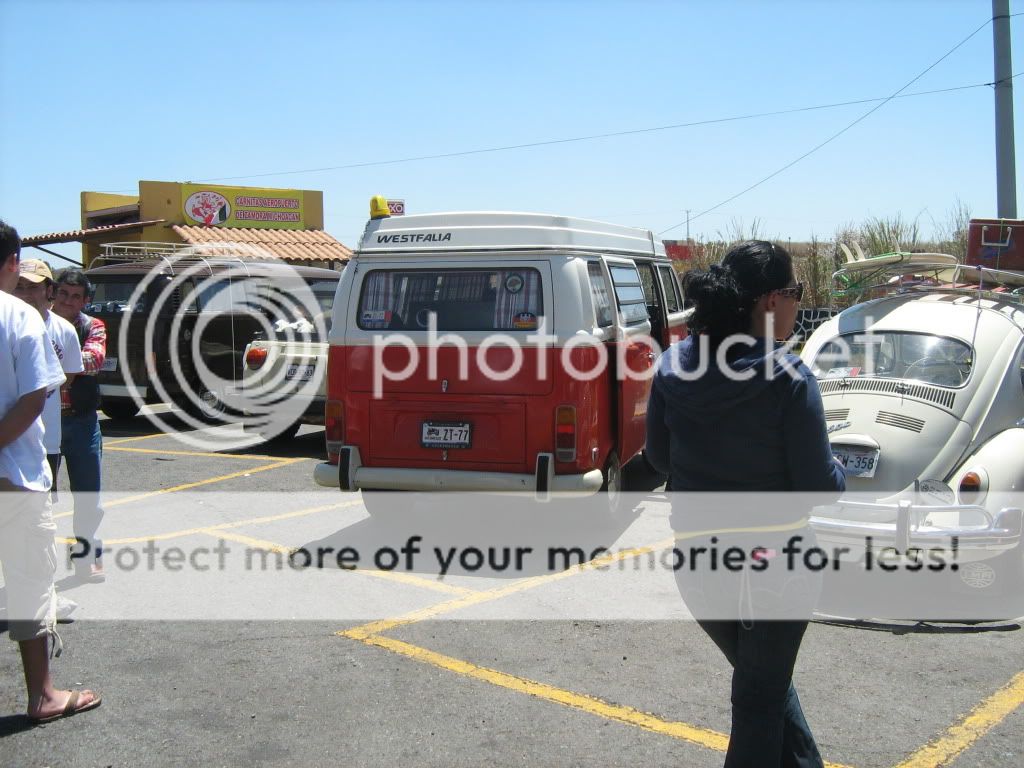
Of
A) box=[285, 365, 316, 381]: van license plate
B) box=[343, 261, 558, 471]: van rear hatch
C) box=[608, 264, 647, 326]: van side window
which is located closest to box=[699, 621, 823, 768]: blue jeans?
box=[343, 261, 558, 471]: van rear hatch

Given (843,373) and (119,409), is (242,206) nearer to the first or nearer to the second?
(119,409)

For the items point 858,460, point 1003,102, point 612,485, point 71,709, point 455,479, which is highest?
point 1003,102

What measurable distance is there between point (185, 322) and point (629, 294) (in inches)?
264

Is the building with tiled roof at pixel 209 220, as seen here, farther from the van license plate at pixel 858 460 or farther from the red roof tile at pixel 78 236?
the van license plate at pixel 858 460

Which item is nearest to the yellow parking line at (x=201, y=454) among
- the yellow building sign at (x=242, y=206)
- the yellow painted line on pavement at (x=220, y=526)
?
the yellow painted line on pavement at (x=220, y=526)

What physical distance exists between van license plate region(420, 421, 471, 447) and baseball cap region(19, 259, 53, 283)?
2660 mm

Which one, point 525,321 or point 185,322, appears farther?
point 185,322

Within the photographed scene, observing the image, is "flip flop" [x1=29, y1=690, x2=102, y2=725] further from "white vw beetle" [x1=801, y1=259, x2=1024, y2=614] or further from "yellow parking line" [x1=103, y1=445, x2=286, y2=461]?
"yellow parking line" [x1=103, y1=445, x2=286, y2=461]

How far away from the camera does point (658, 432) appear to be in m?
3.24

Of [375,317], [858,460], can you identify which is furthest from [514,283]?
[858,460]

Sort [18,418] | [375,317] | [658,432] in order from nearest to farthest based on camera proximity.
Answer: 1. [658,432]
2. [18,418]
3. [375,317]

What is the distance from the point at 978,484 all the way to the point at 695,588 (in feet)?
10.8

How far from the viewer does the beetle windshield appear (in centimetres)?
646

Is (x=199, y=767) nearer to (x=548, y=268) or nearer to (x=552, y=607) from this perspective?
(x=552, y=607)
